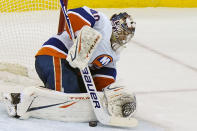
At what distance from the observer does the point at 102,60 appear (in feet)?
4.66

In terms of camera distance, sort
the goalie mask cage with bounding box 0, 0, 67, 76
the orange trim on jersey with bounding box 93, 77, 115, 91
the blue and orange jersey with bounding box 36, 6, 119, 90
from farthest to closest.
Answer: the goalie mask cage with bounding box 0, 0, 67, 76 → the orange trim on jersey with bounding box 93, 77, 115, 91 → the blue and orange jersey with bounding box 36, 6, 119, 90

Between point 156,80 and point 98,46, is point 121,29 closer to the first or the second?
point 98,46

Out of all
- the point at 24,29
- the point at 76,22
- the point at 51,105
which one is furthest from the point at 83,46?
the point at 24,29

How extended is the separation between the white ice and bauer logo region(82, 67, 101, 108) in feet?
0.30

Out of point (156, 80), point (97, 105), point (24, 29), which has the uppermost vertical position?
point (24, 29)

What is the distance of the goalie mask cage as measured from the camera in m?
1.82

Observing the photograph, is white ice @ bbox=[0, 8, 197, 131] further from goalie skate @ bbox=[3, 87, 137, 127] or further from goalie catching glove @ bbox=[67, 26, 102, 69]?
goalie catching glove @ bbox=[67, 26, 102, 69]

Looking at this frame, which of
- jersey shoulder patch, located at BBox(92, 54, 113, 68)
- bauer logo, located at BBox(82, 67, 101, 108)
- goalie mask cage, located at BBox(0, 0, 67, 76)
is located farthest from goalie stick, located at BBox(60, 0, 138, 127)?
goalie mask cage, located at BBox(0, 0, 67, 76)

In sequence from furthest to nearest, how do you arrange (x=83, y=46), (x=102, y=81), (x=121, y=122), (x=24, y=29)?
1. (x=24, y=29)
2. (x=102, y=81)
3. (x=121, y=122)
4. (x=83, y=46)

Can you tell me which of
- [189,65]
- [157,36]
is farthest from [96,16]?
[157,36]

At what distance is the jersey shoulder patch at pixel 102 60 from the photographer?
1413mm

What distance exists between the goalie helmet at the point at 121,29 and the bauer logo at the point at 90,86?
0.17 m

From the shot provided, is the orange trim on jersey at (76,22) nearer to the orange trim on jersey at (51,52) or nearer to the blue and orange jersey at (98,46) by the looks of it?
the blue and orange jersey at (98,46)

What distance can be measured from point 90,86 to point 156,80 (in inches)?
28.6
